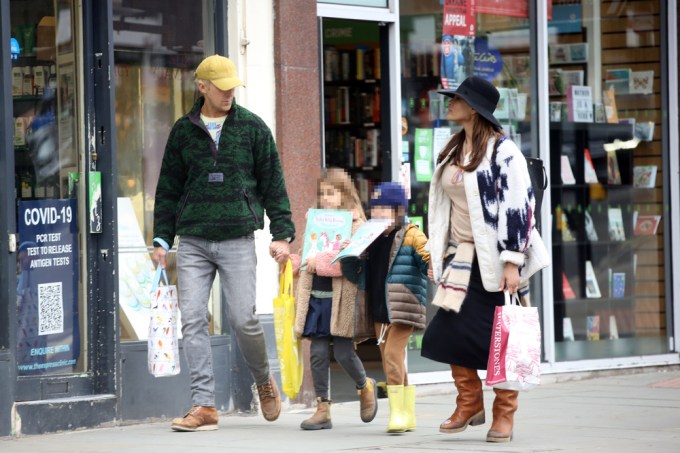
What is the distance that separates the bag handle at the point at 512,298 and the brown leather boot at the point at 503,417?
1.55ft

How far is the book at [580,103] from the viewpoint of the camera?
507 inches

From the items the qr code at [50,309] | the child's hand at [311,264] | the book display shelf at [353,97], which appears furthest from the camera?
the book display shelf at [353,97]

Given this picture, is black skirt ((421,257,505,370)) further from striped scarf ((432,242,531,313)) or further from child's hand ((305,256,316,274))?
child's hand ((305,256,316,274))

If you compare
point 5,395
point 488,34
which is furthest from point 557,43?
point 5,395

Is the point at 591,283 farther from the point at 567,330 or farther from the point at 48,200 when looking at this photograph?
the point at 48,200

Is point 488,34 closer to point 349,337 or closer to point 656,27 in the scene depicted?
point 656,27

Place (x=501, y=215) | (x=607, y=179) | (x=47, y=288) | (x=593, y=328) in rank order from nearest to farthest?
(x=501, y=215), (x=47, y=288), (x=593, y=328), (x=607, y=179)

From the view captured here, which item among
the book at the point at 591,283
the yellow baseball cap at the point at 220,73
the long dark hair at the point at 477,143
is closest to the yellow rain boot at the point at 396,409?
the long dark hair at the point at 477,143

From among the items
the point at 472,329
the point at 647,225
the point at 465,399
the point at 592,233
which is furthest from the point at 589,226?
the point at 472,329

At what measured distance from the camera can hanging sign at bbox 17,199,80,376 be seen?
29.7ft

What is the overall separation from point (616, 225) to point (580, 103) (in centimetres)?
119

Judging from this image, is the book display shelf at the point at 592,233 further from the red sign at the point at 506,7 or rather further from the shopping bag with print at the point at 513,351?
the shopping bag with print at the point at 513,351

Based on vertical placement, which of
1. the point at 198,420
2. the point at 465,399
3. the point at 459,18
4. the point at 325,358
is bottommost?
the point at 198,420

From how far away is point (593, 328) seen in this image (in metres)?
13.1
